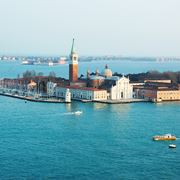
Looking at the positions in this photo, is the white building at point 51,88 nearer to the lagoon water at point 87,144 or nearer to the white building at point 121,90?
the white building at point 121,90

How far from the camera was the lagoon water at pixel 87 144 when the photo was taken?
749cm

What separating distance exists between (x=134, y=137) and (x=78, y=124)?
187cm

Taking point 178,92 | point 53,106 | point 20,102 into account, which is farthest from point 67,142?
point 178,92

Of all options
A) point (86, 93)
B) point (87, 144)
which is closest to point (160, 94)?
point (86, 93)

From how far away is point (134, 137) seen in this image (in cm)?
984

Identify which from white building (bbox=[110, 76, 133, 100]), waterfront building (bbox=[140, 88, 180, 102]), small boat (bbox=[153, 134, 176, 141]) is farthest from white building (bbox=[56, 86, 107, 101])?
small boat (bbox=[153, 134, 176, 141])

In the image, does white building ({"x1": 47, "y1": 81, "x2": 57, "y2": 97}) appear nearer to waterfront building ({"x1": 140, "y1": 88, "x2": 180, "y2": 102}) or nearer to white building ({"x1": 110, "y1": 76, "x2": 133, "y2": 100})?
white building ({"x1": 110, "y1": 76, "x2": 133, "y2": 100})

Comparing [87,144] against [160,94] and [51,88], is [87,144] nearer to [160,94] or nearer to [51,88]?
[160,94]

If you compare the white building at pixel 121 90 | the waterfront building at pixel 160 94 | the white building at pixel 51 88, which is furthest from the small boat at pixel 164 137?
the white building at pixel 51 88

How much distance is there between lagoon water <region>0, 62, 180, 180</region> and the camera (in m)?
7.49

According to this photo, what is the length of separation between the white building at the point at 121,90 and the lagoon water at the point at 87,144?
323 cm

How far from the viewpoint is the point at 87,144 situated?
9180 mm

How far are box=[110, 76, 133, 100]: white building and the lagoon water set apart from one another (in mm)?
3235

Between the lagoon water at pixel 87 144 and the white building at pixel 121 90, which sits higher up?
the white building at pixel 121 90
